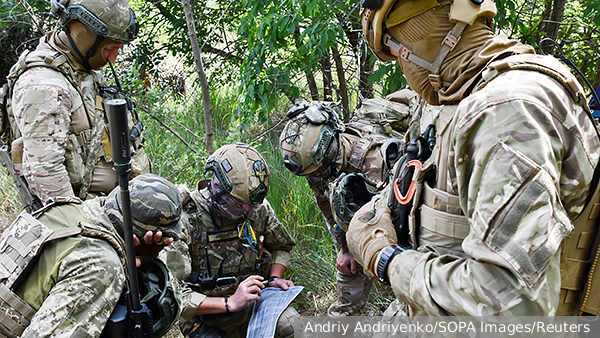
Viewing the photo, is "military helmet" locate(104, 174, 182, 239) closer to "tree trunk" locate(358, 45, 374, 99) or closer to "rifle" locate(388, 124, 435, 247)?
"rifle" locate(388, 124, 435, 247)

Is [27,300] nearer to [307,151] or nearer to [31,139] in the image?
[31,139]

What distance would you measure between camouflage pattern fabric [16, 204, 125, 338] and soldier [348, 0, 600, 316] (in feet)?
3.69

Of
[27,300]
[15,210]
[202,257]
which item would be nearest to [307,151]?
[202,257]

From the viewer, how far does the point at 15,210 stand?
18.8ft

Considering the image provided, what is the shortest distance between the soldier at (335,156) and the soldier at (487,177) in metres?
1.70

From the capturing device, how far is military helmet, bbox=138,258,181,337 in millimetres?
2404

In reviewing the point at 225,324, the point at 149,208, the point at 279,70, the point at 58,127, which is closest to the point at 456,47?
the point at 149,208

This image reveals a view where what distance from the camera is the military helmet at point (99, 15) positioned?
338 centimetres

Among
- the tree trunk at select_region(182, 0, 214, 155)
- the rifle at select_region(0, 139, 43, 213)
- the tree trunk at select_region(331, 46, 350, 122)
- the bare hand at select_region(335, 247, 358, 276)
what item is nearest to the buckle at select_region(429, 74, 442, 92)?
the bare hand at select_region(335, 247, 358, 276)

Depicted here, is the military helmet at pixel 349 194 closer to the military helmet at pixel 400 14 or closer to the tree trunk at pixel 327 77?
the military helmet at pixel 400 14

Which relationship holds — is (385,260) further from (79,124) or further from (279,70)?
(279,70)

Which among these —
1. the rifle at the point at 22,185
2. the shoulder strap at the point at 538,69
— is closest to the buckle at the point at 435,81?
the shoulder strap at the point at 538,69

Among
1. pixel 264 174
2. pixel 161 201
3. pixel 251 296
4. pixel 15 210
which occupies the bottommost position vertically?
pixel 15 210

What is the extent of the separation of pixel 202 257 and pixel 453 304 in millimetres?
2333
